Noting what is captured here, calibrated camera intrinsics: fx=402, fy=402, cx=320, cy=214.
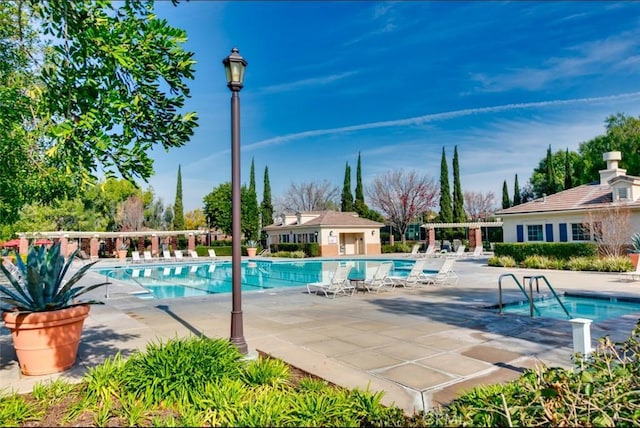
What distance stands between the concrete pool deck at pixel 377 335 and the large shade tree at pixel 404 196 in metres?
32.3

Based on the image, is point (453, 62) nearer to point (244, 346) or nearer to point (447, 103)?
point (447, 103)

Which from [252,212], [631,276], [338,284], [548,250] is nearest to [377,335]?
[338,284]

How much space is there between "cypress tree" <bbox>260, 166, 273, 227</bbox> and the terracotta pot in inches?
1820

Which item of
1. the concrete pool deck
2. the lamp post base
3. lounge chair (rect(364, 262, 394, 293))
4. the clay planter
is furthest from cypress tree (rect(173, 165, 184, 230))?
the lamp post base

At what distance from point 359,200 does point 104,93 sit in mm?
47027

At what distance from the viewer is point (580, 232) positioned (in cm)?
2283

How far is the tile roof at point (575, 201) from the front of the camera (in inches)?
899

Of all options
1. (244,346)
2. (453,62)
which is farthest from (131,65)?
(453,62)

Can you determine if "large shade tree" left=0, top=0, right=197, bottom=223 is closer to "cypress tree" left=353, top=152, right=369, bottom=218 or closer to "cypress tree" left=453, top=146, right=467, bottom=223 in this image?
"cypress tree" left=353, top=152, right=369, bottom=218

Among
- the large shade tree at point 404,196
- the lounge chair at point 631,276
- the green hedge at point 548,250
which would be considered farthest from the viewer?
the large shade tree at point 404,196

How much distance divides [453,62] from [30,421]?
944 inches

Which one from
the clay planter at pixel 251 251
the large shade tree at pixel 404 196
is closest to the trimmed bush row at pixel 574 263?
the large shade tree at pixel 404 196

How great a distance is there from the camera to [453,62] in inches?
893

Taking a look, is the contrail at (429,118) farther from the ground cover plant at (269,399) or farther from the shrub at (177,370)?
the shrub at (177,370)
